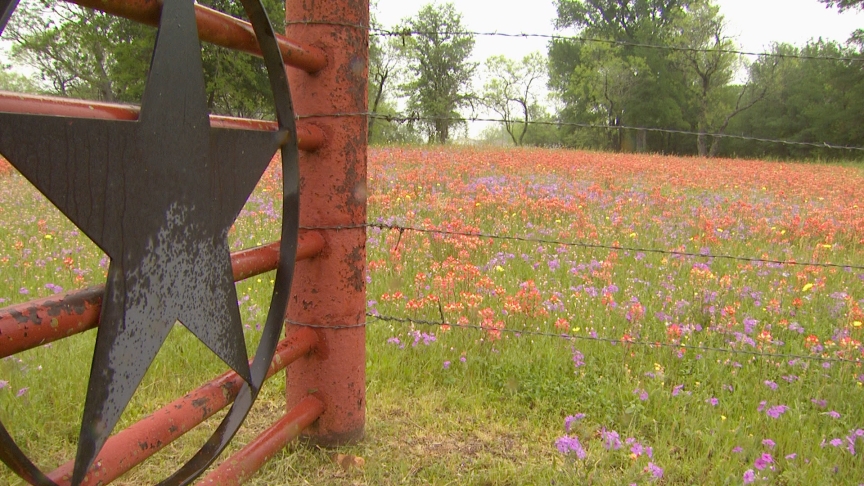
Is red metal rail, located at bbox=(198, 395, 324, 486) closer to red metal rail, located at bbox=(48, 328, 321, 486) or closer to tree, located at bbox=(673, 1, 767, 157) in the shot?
red metal rail, located at bbox=(48, 328, 321, 486)

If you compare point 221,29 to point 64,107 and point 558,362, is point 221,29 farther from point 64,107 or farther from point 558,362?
point 558,362

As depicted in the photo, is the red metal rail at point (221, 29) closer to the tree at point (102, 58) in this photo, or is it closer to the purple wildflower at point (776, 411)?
the purple wildflower at point (776, 411)

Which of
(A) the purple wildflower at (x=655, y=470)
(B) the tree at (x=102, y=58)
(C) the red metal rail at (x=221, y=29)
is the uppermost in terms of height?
(B) the tree at (x=102, y=58)

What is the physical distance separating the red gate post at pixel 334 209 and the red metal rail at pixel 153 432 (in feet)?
1.81

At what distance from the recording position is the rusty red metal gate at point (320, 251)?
1.64 meters

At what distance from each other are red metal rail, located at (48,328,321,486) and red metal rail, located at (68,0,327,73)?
0.84 metres

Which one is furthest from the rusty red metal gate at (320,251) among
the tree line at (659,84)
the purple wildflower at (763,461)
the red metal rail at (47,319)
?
the tree line at (659,84)

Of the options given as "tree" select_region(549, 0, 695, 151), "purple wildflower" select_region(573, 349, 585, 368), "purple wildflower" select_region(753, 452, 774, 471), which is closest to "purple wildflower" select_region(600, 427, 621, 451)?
"purple wildflower" select_region(753, 452, 774, 471)

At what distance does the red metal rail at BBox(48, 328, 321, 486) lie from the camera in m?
1.18

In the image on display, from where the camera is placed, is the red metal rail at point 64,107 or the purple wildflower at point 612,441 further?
the purple wildflower at point 612,441

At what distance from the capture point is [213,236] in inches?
49.9

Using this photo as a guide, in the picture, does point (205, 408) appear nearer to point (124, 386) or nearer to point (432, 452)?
point (124, 386)

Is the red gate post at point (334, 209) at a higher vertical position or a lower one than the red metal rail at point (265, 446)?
higher

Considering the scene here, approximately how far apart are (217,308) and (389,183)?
6.26m
